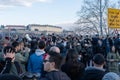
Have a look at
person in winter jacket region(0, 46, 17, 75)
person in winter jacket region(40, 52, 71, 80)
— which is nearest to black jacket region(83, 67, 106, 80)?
person in winter jacket region(40, 52, 71, 80)

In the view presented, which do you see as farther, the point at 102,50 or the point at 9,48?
the point at 102,50

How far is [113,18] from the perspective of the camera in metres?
15.9

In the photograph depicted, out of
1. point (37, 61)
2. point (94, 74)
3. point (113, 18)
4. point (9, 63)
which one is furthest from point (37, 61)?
point (113, 18)

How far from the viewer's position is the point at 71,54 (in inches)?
274

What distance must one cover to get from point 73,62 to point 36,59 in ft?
4.19

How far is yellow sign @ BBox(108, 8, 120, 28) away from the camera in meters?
15.8

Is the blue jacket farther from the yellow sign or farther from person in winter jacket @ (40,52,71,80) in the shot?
the yellow sign

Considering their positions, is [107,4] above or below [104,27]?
above

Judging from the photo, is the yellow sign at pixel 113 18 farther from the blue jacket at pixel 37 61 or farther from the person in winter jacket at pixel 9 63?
the person in winter jacket at pixel 9 63

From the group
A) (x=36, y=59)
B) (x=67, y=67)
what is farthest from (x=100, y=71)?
(x=36, y=59)

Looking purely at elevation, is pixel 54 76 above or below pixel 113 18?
below

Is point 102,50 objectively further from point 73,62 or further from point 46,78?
point 46,78

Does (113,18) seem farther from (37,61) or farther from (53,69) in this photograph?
(53,69)

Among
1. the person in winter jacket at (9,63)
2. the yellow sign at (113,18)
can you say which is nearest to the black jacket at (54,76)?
the person in winter jacket at (9,63)
